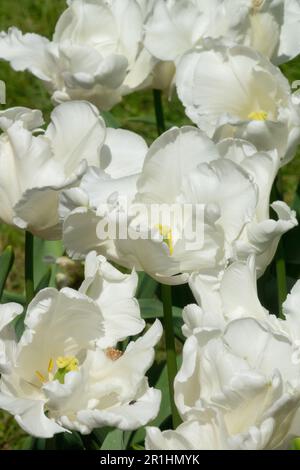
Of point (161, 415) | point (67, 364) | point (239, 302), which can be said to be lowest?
point (161, 415)

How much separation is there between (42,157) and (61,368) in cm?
30

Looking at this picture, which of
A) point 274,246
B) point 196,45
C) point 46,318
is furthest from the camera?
point 196,45

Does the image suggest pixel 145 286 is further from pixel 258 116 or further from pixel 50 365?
pixel 50 365

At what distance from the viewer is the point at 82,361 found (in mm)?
1317

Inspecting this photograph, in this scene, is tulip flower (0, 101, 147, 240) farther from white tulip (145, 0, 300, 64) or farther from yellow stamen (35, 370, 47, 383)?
white tulip (145, 0, 300, 64)

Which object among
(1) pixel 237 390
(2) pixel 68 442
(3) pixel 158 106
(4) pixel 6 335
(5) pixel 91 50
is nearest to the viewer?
(1) pixel 237 390

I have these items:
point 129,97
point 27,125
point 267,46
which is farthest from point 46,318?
point 129,97

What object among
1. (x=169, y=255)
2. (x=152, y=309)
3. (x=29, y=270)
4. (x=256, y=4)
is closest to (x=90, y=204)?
(x=169, y=255)

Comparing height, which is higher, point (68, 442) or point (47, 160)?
point (47, 160)

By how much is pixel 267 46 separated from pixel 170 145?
47 cm

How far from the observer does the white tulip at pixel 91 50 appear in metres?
1.70

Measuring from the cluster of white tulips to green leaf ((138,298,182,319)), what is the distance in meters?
0.19

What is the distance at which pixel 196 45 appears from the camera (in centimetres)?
169

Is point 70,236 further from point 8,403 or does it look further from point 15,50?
point 15,50
